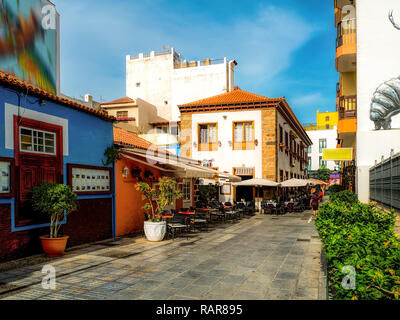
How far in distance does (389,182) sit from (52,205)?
1009cm

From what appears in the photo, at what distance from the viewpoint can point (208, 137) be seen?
84.6ft

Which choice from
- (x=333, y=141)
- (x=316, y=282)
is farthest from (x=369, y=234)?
(x=333, y=141)

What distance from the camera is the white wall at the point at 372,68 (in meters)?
15.8

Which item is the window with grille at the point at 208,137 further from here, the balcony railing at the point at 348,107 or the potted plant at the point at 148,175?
the potted plant at the point at 148,175

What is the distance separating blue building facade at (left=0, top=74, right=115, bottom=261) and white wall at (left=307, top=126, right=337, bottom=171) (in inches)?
2416

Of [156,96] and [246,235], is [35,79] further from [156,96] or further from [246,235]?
[156,96]

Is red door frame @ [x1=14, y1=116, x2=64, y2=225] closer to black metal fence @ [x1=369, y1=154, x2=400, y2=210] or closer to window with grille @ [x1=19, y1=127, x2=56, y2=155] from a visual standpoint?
window with grille @ [x1=19, y1=127, x2=56, y2=155]

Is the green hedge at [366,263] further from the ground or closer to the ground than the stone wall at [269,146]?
closer to the ground

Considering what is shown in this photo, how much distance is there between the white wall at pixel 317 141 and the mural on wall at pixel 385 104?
50935 mm

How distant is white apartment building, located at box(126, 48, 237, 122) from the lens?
3450 centimetres

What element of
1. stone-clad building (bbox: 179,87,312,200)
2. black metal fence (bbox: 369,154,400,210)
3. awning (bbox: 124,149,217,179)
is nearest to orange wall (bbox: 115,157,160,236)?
awning (bbox: 124,149,217,179)

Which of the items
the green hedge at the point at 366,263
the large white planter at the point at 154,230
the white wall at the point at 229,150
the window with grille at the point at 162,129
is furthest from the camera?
the window with grille at the point at 162,129

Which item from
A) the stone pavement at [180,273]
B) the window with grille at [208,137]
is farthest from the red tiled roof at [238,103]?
the stone pavement at [180,273]

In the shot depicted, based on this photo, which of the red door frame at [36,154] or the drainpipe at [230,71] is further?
the drainpipe at [230,71]
